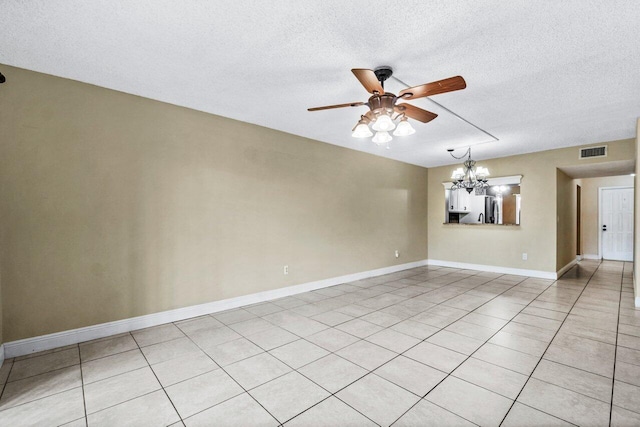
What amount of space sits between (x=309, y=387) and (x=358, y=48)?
259 cm

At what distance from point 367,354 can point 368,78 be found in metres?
2.31

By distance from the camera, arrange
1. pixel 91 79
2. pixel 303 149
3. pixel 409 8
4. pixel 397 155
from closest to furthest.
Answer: pixel 409 8 < pixel 91 79 < pixel 303 149 < pixel 397 155

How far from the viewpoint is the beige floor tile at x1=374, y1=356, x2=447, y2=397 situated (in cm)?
211

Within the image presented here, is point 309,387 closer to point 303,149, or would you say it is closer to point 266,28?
point 266,28

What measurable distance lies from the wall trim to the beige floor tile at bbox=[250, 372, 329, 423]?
5.73m

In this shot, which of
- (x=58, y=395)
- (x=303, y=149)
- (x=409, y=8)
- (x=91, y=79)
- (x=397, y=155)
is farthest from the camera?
(x=397, y=155)

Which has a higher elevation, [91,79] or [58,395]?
[91,79]

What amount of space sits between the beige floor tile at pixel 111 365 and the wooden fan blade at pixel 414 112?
3058 millimetres

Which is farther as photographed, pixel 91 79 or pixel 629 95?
pixel 629 95

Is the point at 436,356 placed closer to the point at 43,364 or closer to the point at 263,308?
the point at 263,308

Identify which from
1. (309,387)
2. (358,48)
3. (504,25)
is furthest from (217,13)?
(309,387)

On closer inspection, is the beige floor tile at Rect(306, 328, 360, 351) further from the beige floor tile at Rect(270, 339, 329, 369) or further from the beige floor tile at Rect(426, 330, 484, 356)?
the beige floor tile at Rect(426, 330, 484, 356)

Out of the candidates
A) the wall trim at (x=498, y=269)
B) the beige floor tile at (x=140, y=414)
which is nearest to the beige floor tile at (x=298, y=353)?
the beige floor tile at (x=140, y=414)

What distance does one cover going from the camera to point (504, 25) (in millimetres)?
2045
